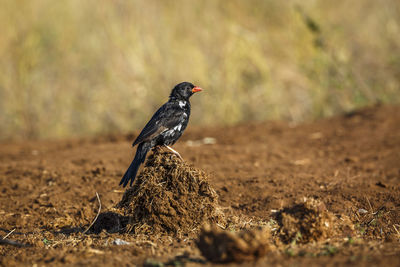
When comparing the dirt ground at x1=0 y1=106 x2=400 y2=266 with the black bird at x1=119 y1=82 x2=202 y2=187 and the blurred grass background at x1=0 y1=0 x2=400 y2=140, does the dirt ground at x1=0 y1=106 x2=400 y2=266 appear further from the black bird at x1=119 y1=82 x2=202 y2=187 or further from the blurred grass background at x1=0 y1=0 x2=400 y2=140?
the blurred grass background at x1=0 y1=0 x2=400 y2=140

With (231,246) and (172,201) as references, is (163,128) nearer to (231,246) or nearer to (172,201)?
(172,201)

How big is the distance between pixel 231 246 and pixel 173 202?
1.41 meters

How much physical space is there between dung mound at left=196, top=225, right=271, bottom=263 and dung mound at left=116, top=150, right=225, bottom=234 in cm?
122

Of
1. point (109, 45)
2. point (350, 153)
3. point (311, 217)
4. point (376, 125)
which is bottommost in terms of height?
point (311, 217)

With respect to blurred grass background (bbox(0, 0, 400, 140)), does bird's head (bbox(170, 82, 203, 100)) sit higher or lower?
lower

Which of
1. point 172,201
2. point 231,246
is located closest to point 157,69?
point 172,201

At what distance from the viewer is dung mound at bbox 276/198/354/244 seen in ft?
12.9

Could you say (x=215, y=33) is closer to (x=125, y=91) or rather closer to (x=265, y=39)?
(x=265, y=39)

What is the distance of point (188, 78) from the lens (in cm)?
1248

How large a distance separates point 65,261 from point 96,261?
26 centimetres

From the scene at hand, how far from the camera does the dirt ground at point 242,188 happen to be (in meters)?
3.77

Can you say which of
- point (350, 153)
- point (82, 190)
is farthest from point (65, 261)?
point (350, 153)

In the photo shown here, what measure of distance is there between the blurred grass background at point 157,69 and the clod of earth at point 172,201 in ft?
25.9

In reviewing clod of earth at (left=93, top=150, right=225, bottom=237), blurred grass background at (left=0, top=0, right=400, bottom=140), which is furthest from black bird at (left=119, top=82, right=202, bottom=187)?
blurred grass background at (left=0, top=0, right=400, bottom=140)
